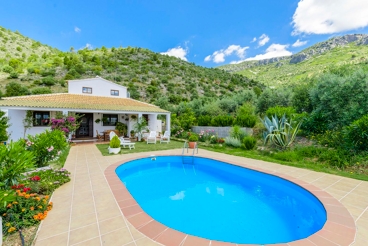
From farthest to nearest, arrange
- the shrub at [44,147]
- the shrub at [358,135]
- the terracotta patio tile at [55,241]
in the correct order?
the shrub at [358,135] < the shrub at [44,147] < the terracotta patio tile at [55,241]

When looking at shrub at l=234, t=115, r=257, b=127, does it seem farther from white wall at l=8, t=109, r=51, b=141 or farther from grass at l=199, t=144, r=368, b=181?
white wall at l=8, t=109, r=51, b=141

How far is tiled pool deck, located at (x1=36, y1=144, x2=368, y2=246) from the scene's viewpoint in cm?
267

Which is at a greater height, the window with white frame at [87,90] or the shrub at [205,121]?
the window with white frame at [87,90]

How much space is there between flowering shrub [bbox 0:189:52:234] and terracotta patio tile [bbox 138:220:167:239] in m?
1.79

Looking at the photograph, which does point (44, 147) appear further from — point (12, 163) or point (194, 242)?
point (194, 242)

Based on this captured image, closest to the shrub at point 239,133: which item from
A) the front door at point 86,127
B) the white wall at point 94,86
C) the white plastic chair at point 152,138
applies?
the white plastic chair at point 152,138

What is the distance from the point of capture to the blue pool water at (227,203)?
11.4 feet

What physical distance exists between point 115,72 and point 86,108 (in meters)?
21.6

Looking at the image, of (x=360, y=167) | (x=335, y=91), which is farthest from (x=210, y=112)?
(x=360, y=167)

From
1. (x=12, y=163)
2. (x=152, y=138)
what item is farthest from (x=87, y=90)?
(x=12, y=163)

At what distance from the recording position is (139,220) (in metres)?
3.18

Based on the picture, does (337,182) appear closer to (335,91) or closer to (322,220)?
(322,220)

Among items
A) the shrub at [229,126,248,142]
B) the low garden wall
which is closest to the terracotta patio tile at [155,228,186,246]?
the shrub at [229,126,248,142]

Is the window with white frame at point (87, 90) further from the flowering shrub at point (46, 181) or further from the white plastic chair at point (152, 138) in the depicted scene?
the flowering shrub at point (46, 181)
